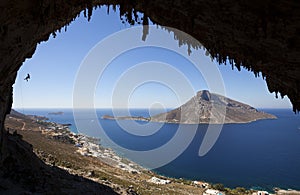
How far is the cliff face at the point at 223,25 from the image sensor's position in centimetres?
669

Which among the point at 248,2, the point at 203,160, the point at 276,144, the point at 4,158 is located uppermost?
the point at 248,2

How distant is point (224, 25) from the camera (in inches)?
318

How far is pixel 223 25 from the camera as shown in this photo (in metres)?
8.10

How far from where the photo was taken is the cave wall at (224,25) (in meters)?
6.69

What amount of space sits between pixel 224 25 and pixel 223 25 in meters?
0.04

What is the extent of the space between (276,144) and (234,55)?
468 feet

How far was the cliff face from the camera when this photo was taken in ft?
21.9

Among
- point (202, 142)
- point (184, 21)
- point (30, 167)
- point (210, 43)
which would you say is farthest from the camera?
point (202, 142)

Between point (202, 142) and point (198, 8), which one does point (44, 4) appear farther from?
point (202, 142)

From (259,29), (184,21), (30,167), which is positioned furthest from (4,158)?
(259,29)

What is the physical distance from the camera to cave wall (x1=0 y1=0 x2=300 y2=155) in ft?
21.9

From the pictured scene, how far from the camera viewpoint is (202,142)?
141500 millimetres

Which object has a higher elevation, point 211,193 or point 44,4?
point 44,4

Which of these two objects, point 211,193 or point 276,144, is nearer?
point 211,193
